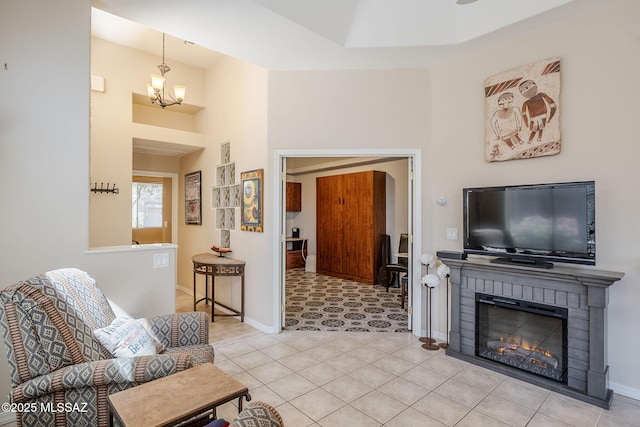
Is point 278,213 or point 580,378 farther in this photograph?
point 278,213

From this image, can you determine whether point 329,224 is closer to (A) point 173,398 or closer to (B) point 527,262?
(B) point 527,262

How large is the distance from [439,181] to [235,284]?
3.08m

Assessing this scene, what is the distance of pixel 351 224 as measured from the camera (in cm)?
684

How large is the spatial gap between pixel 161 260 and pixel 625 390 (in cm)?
403

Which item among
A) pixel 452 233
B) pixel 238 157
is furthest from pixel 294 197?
pixel 452 233

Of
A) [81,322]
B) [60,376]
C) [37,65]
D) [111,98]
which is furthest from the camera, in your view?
[111,98]

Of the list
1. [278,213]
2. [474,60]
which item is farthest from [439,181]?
[278,213]

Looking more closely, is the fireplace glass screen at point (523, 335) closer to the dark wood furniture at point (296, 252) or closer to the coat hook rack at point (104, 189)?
the coat hook rack at point (104, 189)

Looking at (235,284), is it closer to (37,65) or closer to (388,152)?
(388,152)

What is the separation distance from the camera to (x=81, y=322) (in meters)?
1.89

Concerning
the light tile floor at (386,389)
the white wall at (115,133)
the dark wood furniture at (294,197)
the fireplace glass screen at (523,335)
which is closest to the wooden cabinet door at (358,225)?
the dark wood furniture at (294,197)

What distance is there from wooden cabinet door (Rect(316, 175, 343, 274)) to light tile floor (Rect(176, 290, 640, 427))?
140 inches

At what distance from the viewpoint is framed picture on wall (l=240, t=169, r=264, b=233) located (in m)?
4.12

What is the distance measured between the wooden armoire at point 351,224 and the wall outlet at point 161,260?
422 centimetres
